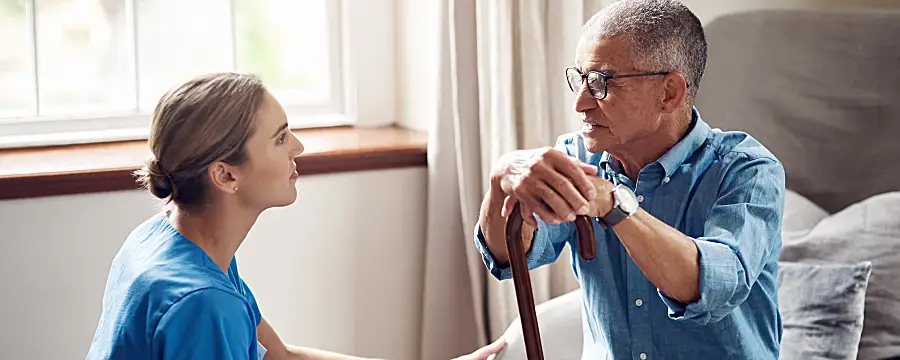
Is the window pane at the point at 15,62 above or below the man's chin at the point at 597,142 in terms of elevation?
above

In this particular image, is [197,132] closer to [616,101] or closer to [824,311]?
[616,101]

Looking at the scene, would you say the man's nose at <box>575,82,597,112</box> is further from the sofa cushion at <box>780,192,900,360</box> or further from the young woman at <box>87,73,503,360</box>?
the sofa cushion at <box>780,192,900,360</box>

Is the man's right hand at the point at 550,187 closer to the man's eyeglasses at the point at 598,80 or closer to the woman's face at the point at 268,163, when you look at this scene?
the man's eyeglasses at the point at 598,80

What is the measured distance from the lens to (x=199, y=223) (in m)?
1.65

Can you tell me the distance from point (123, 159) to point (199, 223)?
978 millimetres

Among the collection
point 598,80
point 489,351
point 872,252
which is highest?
point 598,80

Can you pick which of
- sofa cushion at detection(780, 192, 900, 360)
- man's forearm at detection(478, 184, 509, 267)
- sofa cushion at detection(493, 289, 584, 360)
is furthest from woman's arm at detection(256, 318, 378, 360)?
sofa cushion at detection(780, 192, 900, 360)

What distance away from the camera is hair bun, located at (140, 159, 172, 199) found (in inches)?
63.7

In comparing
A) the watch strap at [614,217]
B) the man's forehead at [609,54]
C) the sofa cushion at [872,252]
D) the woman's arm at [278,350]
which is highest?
the man's forehead at [609,54]

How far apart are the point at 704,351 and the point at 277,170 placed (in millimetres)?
Answer: 706

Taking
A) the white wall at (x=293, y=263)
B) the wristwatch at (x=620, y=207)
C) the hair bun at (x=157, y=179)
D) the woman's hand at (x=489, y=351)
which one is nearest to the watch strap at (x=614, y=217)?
the wristwatch at (x=620, y=207)

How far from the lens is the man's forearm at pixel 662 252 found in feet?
4.33

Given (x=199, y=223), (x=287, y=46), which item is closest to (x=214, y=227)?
(x=199, y=223)

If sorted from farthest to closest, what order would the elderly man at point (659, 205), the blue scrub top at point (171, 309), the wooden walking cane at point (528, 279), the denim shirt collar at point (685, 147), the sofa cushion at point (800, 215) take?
the sofa cushion at point (800, 215), the denim shirt collar at point (685, 147), the blue scrub top at point (171, 309), the elderly man at point (659, 205), the wooden walking cane at point (528, 279)
